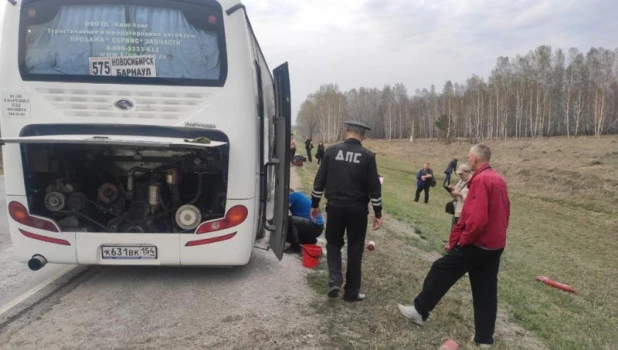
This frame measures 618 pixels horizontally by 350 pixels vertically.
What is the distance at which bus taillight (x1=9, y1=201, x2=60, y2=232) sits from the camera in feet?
17.6

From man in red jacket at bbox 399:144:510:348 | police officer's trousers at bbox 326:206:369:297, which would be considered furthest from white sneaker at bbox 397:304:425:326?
police officer's trousers at bbox 326:206:369:297

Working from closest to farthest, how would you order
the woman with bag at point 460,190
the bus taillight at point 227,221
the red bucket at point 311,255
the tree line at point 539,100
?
the bus taillight at point 227,221 < the red bucket at point 311,255 < the woman with bag at point 460,190 < the tree line at point 539,100

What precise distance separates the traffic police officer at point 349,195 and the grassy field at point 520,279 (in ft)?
1.12

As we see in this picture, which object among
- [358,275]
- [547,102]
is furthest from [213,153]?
[547,102]

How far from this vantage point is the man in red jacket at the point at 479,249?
160 inches

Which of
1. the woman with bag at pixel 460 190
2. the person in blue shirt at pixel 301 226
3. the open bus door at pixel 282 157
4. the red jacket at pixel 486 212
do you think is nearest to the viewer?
the red jacket at pixel 486 212

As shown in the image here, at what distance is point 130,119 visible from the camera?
17.1ft

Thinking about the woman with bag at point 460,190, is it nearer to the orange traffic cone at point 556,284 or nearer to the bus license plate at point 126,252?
the orange traffic cone at point 556,284

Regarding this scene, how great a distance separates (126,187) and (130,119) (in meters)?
0.99

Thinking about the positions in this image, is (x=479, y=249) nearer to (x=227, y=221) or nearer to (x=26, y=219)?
(x=227, y=221)

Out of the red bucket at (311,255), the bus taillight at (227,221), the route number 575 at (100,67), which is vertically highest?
the route number 575 at (100,67)

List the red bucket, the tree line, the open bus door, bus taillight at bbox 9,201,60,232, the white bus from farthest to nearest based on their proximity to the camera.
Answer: the tree line, the red bucket, the open bus door, bus taillight at bbox 9,201,60,232, the white bus

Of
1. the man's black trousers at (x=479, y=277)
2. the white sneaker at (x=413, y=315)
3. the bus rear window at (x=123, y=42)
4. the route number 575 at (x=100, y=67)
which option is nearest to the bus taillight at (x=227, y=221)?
the bus rear window at (x=123, y=42)

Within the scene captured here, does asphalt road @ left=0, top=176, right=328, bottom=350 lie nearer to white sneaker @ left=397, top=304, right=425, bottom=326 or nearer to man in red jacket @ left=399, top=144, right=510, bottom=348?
white sneaker @ left=397, top=304, right=425, bottom=326
